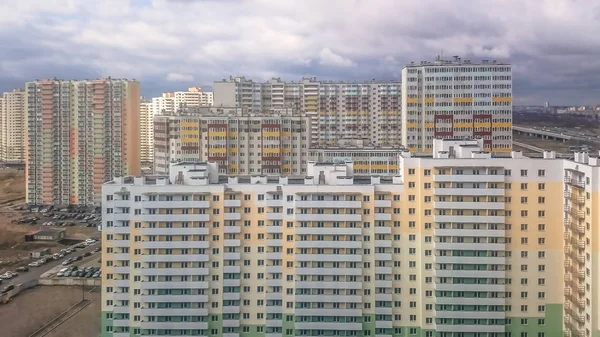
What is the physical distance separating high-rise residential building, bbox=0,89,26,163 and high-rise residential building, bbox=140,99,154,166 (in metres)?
12.0

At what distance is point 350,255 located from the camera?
13.8m

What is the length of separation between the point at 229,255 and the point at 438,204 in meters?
4.70

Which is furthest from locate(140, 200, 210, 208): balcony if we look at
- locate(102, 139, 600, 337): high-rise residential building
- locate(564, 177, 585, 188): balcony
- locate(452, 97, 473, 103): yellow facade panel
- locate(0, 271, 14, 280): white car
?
locate(452, 97, 473, 103): yellow facade panel

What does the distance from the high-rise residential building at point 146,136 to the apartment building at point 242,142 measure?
2391cm

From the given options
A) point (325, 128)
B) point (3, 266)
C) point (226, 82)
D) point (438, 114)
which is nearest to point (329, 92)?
point (325, 128)

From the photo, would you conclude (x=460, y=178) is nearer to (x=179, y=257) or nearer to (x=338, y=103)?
(x=179, y=257)

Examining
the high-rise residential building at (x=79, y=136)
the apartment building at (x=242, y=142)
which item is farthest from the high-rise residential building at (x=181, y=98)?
the apartment building at (x=242, y=142)

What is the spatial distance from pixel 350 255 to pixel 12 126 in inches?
2099

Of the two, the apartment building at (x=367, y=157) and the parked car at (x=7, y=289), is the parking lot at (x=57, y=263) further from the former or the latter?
the apartment building at (x=367, y=157)

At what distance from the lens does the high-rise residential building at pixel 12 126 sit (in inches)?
2279

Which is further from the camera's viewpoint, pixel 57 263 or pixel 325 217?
pixel 57 263

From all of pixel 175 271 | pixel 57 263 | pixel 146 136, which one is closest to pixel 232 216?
Answer: pixel 175 271

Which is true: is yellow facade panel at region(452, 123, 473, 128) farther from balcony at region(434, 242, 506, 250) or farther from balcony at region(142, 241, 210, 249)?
balcony at region(142, 241, 210, 249)

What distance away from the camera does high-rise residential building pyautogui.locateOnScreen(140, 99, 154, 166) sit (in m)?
51.0
